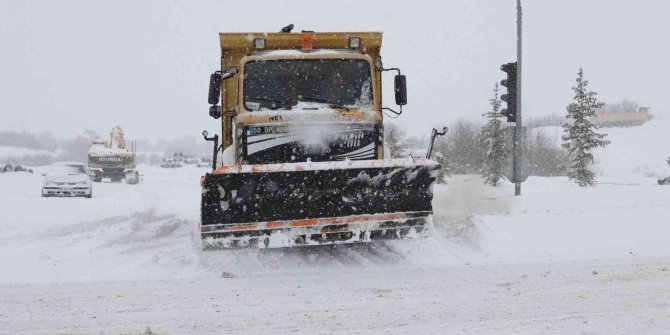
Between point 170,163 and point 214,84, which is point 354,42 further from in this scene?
point 170,163

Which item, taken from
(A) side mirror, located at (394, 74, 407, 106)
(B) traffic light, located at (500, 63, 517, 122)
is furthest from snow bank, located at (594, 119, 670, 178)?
(A) side mirror, located at (394, 74, 407, 106)

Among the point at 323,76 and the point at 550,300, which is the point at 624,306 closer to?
the point at 550,300

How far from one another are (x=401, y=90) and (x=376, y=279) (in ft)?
12.2

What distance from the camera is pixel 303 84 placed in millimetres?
8766

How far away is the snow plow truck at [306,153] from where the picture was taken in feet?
23.5

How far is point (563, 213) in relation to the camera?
10.3 meters

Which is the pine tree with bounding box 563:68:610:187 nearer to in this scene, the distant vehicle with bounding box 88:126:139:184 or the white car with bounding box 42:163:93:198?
the white car with bounding box 42:163:93:198

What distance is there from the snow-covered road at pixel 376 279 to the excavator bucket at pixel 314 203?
1.52ft

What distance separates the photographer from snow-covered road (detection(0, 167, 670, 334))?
4918mm

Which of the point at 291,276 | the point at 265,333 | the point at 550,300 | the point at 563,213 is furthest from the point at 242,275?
the point at 563,213

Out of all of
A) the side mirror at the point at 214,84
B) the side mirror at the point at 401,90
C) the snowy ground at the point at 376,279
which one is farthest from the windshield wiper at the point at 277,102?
the snowy ground at the point at 376,279

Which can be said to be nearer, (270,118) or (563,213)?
(270,118)

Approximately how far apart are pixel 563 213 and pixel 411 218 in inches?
156

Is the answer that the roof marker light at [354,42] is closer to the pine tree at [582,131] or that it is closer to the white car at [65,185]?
the white car at [65,185]
